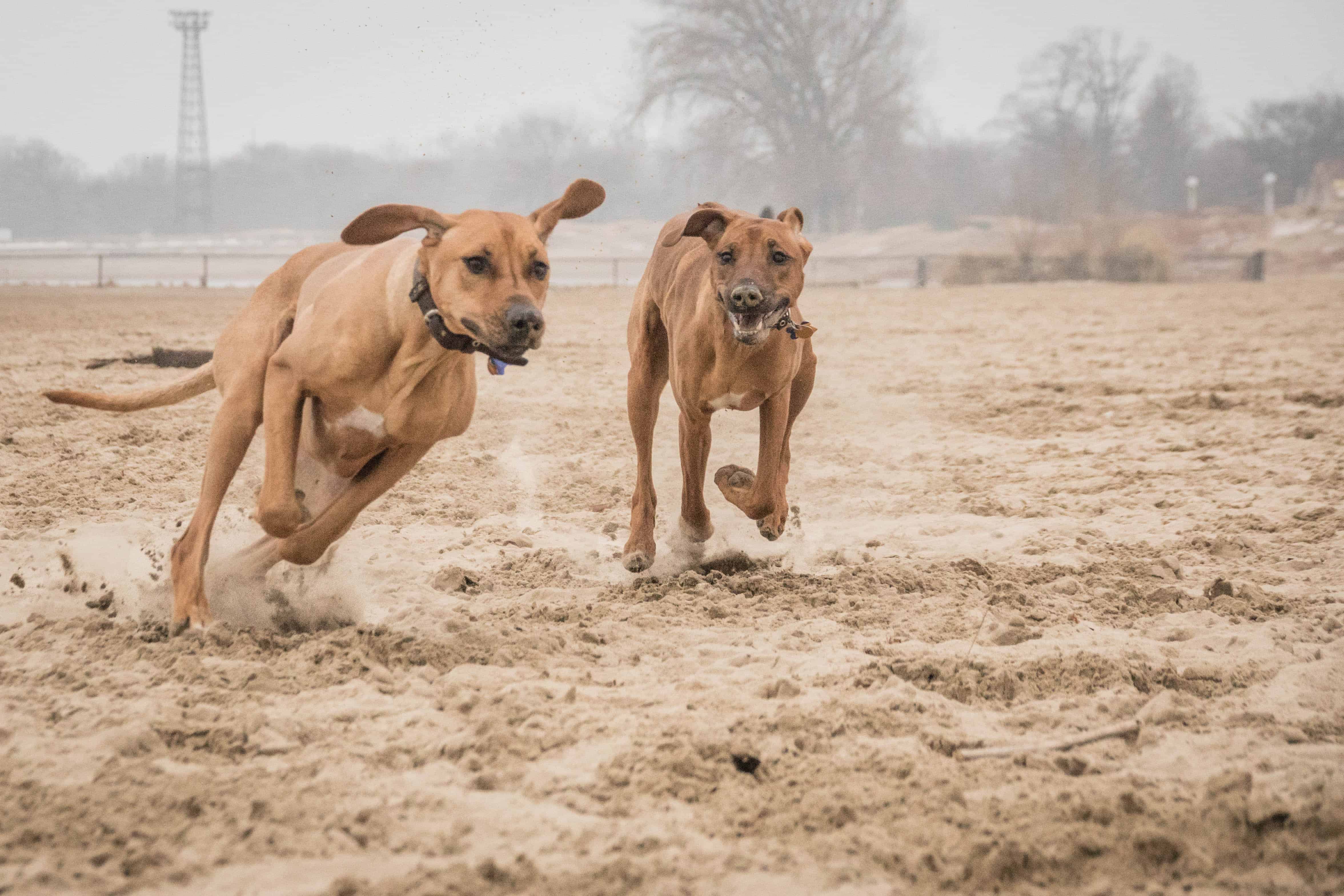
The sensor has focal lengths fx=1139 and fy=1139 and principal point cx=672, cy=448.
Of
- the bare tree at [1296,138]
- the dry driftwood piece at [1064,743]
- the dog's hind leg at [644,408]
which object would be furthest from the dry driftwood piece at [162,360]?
the bare tree at [1296,138]

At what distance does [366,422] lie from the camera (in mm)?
3885

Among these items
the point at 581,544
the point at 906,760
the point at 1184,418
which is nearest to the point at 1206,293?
the point at 1184,418

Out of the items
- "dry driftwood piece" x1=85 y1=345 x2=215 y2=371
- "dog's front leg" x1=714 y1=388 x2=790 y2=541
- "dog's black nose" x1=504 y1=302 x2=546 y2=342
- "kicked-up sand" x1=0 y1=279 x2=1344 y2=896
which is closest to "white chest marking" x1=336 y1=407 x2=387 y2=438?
"kicked-up sand" x1=0 y1=279 x2=1344 y2=896

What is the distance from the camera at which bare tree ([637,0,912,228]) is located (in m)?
42.7

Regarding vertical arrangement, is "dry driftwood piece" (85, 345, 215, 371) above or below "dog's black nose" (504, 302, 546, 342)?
below

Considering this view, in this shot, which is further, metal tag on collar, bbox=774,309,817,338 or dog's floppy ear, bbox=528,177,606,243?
metal tag on collar, bbox=774,309,817,338

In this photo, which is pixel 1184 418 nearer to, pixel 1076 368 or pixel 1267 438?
pixel 1267 438

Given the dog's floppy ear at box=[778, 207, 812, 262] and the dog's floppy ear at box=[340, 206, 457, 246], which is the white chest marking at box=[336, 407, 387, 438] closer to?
the dog's floppy ear at box=[340, 206, 457, 246]

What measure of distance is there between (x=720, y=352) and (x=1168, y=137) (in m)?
66.7

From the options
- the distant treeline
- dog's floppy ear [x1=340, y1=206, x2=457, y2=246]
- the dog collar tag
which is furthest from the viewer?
the distant treeline

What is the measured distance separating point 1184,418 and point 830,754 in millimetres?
6194

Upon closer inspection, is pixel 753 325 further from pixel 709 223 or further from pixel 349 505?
pixel 349 505

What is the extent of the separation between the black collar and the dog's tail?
1.30m

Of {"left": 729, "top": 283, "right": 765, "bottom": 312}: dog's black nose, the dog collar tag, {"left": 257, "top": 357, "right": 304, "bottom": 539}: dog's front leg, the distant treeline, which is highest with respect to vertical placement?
the distant treeline
